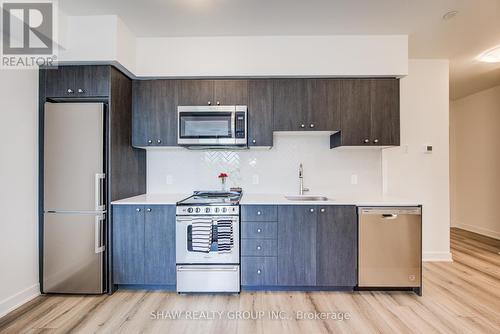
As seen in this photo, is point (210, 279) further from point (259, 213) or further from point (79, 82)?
point (79, 82)

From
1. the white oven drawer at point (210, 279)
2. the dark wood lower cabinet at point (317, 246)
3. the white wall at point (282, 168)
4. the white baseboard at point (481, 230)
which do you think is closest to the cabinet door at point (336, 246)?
the dark wood lower cabinet at point (317, 246)

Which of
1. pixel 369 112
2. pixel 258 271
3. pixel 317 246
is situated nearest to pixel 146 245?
pixel 258 271

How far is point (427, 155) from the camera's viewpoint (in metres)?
3.38

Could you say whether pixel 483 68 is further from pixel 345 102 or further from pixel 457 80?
pixel 345 102

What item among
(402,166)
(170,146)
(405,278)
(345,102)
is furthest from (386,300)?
(170,146)

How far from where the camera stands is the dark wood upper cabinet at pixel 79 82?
251cm

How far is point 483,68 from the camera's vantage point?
362 centimetres

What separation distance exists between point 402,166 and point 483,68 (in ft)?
6.42

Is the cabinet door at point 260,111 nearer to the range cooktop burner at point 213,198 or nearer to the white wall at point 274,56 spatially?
the white wall at point 274,56

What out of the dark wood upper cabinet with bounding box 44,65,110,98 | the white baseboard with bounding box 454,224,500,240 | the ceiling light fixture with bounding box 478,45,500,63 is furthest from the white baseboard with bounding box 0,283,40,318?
the white baseboard with bounding box 454,224,500,240

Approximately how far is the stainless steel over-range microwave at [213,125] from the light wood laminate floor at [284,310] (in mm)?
1592

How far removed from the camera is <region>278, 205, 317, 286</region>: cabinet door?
2514 mm

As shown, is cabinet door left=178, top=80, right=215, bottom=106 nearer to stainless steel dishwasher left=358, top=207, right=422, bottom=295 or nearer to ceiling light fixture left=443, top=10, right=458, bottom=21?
stainless steel dishwasher left=358, top=207, right=422, bottom=295

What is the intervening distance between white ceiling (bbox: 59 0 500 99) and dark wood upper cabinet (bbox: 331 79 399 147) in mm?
572
